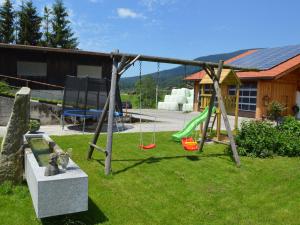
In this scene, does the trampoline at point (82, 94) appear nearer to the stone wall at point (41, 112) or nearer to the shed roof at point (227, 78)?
the stone wall at point (41, 112)

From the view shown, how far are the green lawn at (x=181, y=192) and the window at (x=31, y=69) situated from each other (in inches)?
565

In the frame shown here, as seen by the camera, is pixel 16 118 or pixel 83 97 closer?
pixel 16 118

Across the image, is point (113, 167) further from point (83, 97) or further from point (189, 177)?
point (83, 97)

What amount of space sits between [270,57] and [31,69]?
1771 centimetres

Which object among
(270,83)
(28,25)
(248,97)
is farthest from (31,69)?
(28,25)

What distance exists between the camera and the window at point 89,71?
22234mm

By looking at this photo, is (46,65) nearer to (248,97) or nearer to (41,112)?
(41,112)

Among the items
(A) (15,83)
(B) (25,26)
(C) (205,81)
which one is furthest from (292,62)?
(B) (25,26)

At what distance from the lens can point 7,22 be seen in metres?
41.2

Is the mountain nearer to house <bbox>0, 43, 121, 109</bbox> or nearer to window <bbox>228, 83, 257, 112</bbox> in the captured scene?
house <bbox>0, 43, 121, 109</bbox>

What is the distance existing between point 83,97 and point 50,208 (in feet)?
33.0

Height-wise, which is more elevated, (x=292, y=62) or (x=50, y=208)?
(x=292, y=62)

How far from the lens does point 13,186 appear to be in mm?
5504

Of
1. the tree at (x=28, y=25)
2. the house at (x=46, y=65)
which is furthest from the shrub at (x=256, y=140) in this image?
the tree at (x=28, y=25)
